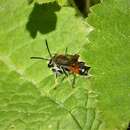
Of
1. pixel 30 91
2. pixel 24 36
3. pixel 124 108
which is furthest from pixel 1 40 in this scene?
pixel 124 108

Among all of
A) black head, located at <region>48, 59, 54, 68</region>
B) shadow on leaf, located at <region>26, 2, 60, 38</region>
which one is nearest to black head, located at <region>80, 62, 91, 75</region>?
black head, located at <region>48, 59, 54, 68</region>

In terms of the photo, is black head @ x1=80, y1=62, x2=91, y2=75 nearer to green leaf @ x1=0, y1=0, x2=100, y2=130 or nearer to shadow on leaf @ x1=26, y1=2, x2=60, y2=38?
green leaf @ x1=0, y1=0, x2=100, y2=130

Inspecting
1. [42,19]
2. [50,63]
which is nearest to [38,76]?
[50,63]

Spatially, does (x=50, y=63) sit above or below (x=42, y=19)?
below

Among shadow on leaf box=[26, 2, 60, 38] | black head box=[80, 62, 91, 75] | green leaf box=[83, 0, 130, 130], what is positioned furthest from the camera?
shadow on leaf box=[26, 2, 60, 38]

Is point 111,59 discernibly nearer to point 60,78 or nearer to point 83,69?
point 83,69

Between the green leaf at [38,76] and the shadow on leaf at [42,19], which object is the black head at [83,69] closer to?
the green leaf at [38,76]
